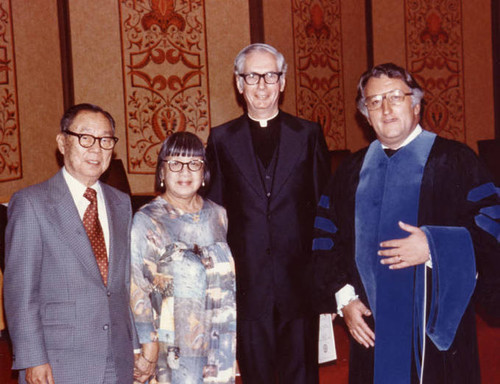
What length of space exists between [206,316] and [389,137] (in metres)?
1.05

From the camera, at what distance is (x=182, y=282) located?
7.48 feet

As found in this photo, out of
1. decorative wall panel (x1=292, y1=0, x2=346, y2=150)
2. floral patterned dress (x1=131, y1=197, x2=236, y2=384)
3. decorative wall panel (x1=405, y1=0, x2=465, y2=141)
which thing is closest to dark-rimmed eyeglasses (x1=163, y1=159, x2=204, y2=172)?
floral patterned dress (x1=131, y1=197, x2=236, y2=384)

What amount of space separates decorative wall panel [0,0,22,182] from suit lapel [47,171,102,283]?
288 centimetres

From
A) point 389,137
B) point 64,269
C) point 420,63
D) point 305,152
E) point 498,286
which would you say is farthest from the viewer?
point 420,63

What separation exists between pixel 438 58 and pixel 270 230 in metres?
4.54

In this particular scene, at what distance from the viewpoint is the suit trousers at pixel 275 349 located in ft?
8.68

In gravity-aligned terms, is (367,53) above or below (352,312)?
above

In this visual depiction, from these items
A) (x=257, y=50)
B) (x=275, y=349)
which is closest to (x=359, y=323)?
(x=275, y=349)

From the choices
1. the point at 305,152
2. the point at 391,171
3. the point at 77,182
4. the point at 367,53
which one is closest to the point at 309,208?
the point at 305,152

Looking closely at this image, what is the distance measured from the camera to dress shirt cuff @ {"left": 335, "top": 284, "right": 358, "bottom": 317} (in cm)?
238

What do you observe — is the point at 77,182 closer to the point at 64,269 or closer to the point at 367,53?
the point at 64,269

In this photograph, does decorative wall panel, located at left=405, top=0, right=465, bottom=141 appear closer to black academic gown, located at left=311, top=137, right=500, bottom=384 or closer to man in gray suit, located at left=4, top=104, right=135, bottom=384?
black academic gown, located at left=311, top=137, right=500, bottom=384

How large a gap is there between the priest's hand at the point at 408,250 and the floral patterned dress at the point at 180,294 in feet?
2.22

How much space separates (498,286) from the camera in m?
2.12
